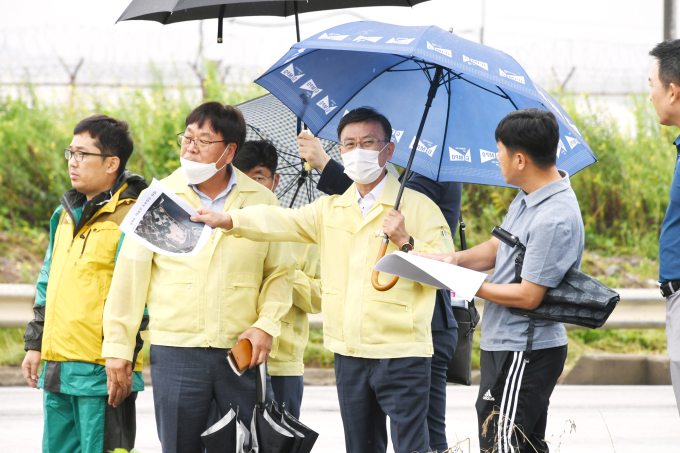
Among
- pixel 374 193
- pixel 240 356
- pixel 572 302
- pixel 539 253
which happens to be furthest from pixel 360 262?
pixel 572 302

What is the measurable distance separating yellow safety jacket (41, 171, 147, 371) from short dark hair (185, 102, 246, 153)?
569 millimetres

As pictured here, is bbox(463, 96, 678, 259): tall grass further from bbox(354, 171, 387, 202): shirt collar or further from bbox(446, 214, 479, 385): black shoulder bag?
bbox(354, 171, 387, 202): shirt collar

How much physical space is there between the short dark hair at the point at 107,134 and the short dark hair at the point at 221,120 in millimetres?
443

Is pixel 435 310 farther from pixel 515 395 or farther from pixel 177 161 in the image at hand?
pixel 177 161

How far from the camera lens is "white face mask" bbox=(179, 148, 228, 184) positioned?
3.33 meters

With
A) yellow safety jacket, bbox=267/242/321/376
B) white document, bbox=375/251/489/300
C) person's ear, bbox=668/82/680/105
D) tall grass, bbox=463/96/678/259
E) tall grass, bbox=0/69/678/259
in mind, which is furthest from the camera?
tall grass, bbox=463/96/678/259

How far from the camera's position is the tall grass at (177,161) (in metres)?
8.52

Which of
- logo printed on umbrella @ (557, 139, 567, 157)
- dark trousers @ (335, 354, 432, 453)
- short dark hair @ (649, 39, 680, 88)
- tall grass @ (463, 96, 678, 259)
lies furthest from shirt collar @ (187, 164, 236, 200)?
tall grass @ (463, 96, 678, 259)

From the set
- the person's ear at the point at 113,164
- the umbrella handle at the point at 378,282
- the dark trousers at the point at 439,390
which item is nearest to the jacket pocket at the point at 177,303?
the person's ear at the point at 113,164

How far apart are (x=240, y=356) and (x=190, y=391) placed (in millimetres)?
285

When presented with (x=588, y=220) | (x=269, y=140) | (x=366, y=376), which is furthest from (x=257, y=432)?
(x=588, y=220)

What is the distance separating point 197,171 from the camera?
3.33 metres

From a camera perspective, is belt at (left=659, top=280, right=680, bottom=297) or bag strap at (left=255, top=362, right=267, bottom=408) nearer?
belt at (left=659, top=280, right=680, bottom=297)

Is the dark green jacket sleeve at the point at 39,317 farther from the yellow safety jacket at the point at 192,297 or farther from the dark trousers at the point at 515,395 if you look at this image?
the dark trousers at the point at 515,395
